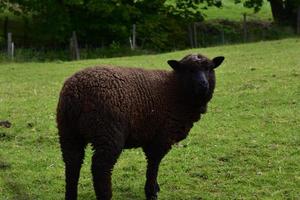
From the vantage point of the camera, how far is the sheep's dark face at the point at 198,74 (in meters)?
8.32

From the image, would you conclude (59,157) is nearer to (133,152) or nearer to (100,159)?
(133,152)

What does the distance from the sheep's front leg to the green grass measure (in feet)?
1.23

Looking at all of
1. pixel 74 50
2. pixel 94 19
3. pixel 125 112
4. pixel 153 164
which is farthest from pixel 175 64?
pixel 94 19

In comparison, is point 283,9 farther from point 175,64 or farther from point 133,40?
point 175,64

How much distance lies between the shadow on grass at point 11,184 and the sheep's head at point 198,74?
2889mm

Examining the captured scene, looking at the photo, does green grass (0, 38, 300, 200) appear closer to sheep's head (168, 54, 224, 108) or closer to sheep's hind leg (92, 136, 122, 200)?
sheep's hind leg (92, 136, 122, 200)

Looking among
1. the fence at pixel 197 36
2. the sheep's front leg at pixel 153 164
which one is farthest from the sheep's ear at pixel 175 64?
the fence at pixel 197 36

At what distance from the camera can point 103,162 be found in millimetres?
7668

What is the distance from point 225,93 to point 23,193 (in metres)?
9.31

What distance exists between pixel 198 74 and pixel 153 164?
4.63ft

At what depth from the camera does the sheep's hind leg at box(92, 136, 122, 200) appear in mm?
7645

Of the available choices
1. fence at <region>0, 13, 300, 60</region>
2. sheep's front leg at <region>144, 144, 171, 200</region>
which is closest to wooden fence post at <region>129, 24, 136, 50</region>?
fence at <region>0, 13, 300, 60</region>

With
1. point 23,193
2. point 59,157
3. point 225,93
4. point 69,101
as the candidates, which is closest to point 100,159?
point 69,101

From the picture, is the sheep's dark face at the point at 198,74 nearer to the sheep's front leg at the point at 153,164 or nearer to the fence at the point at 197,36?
the sheep's front leg at the point at 153,164
